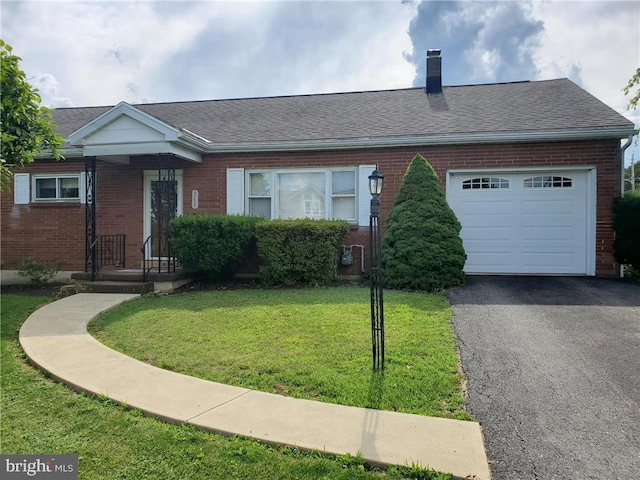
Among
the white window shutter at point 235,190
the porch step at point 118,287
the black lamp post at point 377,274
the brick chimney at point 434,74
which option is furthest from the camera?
the brick chimney at point 434,74

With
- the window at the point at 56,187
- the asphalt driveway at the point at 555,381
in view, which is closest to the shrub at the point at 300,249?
the asphalt driveway at the point at 555,381

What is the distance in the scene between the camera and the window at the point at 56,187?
10.8 meters

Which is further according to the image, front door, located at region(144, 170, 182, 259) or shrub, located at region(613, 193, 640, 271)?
Result: front door, located at region(144, 170, 182, 259)

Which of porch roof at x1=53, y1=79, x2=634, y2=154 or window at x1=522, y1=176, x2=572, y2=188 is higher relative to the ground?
porch roof at x1=53, y1=79, x2=634, y2=154

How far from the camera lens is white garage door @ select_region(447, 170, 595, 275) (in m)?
9.02

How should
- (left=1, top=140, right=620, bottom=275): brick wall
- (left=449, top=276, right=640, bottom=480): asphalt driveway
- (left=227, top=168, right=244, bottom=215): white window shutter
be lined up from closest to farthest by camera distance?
(left=449, top=276, right=640, bottom=480): asphalt driveway, (left=1, top=140, right=620, bottom=275): brick wall, (left=227, top=168, right=244, bottom=215): white window shutter

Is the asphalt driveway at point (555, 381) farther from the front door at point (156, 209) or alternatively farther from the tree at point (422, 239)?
the front door at point (156, 209)

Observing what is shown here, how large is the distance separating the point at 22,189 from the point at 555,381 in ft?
43.0

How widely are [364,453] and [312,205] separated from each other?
7.94 metres

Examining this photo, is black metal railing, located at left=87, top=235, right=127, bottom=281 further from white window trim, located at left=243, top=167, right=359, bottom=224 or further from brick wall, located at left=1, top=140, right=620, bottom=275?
white window trim, located at left=243, top=167, right=359, bottom=224

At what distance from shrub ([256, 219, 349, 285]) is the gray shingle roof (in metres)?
2.61

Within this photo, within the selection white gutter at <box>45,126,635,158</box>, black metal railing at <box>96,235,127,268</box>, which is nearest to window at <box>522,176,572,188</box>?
white gutter at <box>45,126,635,158</box>

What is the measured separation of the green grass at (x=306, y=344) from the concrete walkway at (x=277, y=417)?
0.19m

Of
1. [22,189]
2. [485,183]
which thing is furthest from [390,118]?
[22,189]
